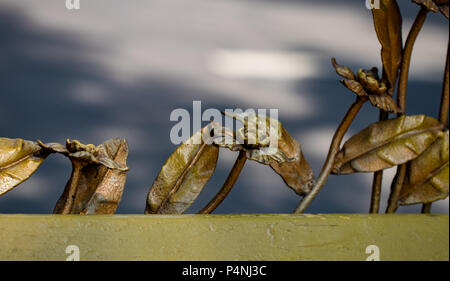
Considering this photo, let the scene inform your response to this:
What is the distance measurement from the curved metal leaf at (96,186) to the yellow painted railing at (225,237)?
0.12 ft

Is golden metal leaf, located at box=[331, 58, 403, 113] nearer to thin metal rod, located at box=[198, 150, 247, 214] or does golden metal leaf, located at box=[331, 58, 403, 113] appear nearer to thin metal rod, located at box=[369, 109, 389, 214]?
thin metal rod, located at box=[369, 109, 389, 214]

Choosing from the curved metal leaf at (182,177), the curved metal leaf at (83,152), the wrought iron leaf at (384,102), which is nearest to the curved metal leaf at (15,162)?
the curved metal leaf at (83,152)

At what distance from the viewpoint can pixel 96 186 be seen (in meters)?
0.66

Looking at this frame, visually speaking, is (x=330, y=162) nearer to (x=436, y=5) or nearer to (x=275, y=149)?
(x=275, y=149)

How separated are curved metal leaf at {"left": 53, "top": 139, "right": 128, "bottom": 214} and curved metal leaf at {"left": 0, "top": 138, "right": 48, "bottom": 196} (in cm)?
5

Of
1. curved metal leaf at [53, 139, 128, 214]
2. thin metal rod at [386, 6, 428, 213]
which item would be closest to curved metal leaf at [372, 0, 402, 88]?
thin metal rod at [386, 6, 428, 213]

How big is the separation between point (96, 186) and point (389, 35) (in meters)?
0.37

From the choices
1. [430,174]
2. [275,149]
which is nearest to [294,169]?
[275,149]

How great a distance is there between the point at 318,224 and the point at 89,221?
244mm

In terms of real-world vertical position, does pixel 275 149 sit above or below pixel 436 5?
below

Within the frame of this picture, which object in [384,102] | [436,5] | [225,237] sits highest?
[436,5]

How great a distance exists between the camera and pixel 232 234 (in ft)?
2.06

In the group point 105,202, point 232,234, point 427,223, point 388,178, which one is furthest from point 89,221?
point 388,178
